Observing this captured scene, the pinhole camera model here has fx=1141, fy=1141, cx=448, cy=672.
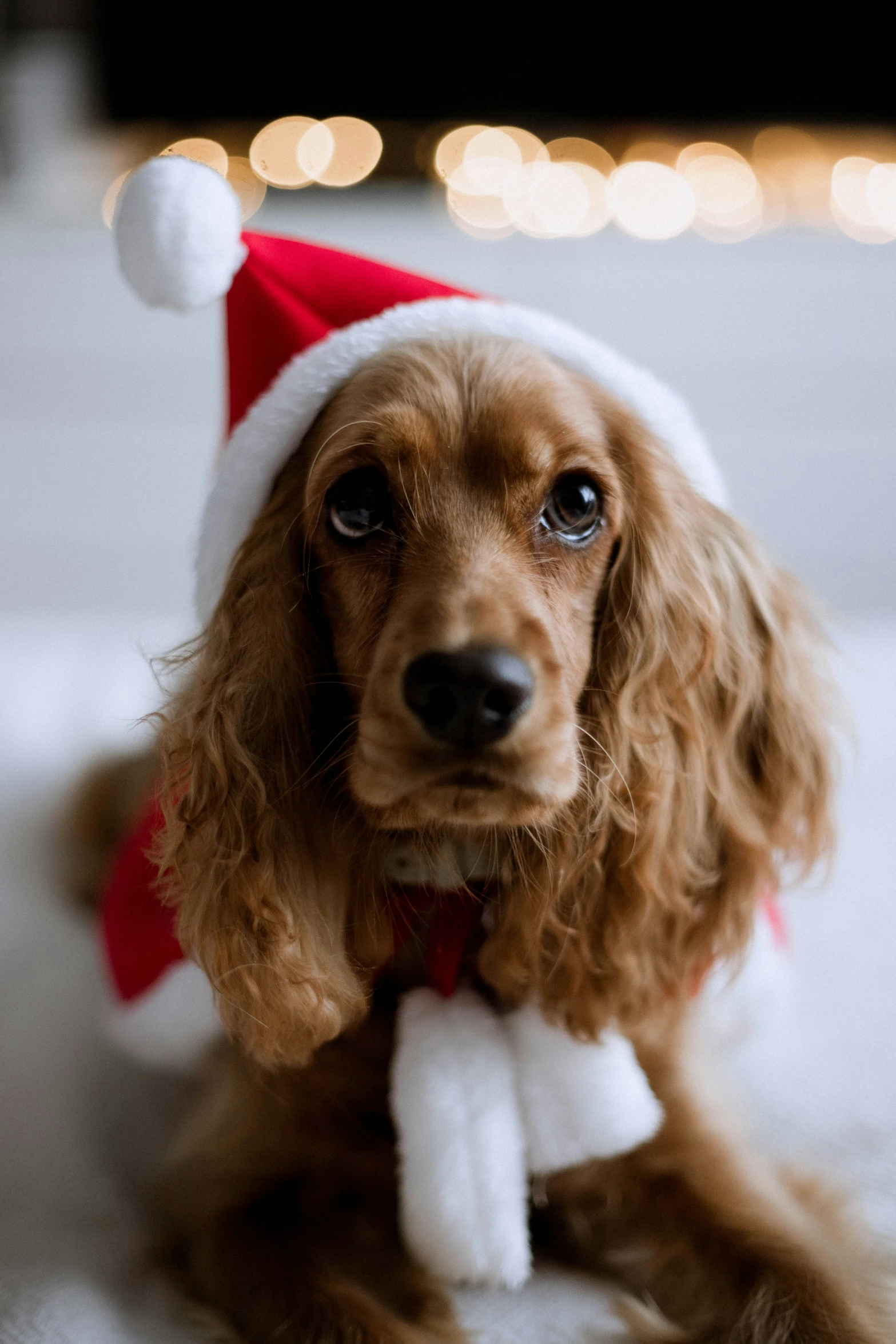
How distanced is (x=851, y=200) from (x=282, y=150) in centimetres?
178

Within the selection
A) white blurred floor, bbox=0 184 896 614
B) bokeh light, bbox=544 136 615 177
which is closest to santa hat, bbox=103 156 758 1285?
white blurred floor, bbox=0 184 896 614

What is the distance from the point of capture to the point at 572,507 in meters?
1.06

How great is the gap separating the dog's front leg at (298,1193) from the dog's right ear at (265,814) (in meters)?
0.09

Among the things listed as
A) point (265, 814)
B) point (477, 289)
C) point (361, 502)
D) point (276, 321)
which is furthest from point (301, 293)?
point (477, 289)

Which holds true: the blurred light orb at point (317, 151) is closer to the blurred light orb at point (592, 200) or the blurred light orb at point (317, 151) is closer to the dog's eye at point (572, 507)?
the blurred light orb at point (592, 200)

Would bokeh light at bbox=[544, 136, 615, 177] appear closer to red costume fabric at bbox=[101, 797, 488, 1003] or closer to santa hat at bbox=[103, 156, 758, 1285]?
santa hat at bbox=[103, 156, 758, 1285]

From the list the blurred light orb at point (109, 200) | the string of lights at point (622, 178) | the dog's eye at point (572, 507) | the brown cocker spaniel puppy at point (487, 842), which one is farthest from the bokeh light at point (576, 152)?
the dog's eye at point (572, 507)

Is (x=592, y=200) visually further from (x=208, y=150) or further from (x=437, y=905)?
(x=437, y=905)

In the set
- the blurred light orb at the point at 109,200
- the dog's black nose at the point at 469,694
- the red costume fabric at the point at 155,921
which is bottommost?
the red costume fabric at the point at 155,921

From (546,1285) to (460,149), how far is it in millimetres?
3314

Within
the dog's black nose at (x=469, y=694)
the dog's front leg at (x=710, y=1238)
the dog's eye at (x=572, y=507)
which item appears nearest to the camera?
the dog's black nose at (x=469, y=694)

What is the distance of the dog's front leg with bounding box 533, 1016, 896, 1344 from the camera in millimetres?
948

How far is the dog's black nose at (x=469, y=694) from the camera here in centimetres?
85

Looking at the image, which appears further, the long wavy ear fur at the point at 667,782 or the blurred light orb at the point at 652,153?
the blurred light orb at the point at 652,153
